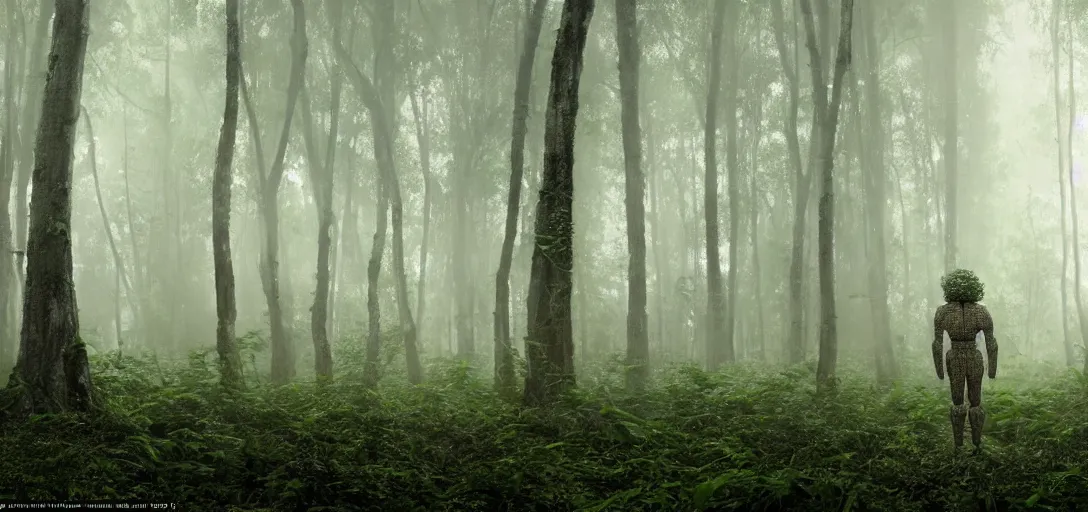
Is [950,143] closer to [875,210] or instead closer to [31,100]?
[875,210]

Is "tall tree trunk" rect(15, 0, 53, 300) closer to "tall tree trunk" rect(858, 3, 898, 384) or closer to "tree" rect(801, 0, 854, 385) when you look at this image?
"tree" rect(801, 0, 854, 385)

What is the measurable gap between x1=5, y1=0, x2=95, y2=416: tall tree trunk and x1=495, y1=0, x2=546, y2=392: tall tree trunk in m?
5.85

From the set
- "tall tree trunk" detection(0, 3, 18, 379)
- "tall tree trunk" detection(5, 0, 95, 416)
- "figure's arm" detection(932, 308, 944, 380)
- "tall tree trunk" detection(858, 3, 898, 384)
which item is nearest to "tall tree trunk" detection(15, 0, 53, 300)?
"tall tree trunk" detection(0, 3, 18, 379)

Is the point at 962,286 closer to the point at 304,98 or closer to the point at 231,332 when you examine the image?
the point at 231,332

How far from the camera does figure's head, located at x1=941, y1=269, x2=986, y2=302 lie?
28.1 ft

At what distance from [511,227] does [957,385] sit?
787 centimetres

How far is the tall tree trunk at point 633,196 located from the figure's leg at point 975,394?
6.50 metres

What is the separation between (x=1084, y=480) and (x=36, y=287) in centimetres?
1107

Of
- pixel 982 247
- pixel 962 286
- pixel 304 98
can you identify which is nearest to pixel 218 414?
pixel 962 286

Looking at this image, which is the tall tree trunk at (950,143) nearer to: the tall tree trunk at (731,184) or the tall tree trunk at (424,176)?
the tall tree trunk at (731,184)

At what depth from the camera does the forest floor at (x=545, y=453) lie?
23.1 ft

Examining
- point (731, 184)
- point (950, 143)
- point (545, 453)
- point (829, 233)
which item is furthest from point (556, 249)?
point (950, 143)

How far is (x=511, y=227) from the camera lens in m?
14.3

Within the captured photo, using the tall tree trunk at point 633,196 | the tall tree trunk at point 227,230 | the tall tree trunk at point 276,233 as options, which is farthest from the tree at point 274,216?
the tall tree trunk at point 633,196
